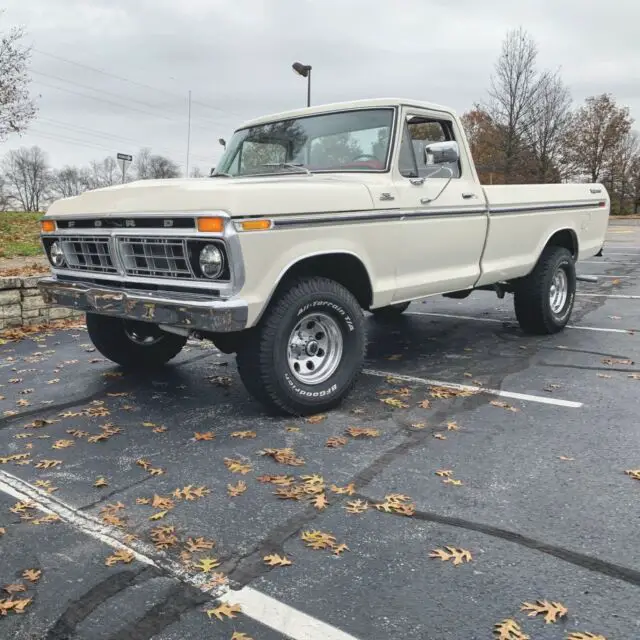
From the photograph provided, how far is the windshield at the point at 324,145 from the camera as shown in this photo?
505cm

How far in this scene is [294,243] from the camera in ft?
13.6

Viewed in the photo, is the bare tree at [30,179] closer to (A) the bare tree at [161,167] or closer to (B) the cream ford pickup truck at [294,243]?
(A) the bare tree at [161,167]

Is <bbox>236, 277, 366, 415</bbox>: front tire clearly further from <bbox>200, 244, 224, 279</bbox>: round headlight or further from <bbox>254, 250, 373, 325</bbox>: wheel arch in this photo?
<bbox>200, 244, 224, 279</bbox>: round headlight

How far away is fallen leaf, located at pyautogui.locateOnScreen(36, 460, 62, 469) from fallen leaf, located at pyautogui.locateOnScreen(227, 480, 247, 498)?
43.6 inches

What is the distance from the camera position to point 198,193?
385cm

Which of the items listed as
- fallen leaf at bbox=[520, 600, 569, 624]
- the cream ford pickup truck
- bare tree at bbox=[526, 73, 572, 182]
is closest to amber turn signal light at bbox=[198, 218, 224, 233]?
the cream ford pickup truck

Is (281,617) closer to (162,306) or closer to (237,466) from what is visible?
(237,466)

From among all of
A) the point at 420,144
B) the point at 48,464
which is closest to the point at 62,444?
the point at 48,464

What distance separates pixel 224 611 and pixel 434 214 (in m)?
3.71

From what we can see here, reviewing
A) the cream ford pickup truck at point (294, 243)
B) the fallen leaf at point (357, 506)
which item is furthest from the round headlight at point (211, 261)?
the fallen leaf at point (357, 506)

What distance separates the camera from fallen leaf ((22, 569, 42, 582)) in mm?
2572

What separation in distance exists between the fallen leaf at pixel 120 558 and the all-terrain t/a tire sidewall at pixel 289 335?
1.63 metres

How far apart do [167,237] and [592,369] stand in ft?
12.8

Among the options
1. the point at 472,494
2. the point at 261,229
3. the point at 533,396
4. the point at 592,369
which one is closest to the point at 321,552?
the point at 472,494
